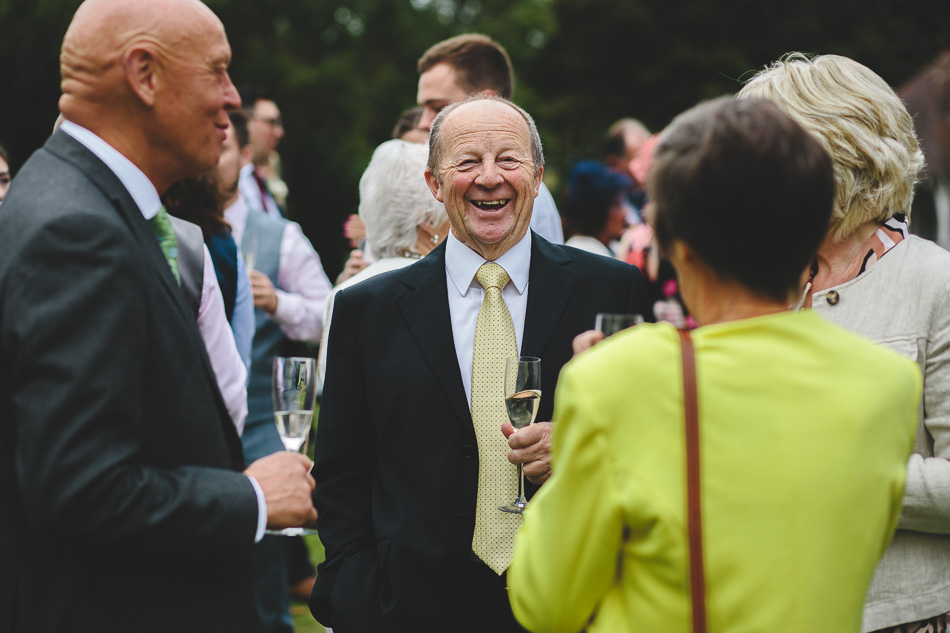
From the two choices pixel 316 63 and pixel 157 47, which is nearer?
pixel 157 47

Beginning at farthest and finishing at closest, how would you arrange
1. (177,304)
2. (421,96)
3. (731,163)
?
(421,96), (177,304), (731,163)

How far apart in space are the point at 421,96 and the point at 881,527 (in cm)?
418

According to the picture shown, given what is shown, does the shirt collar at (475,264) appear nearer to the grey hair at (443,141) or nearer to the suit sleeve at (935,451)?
the grey hair at (443,141)

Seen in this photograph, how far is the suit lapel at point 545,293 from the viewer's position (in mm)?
3209

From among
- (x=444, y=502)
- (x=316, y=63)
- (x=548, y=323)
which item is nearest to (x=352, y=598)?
(x=444, y=502)

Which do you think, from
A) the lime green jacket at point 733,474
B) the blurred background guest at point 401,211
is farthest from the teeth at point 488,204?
the lime green jacket at point 733,474

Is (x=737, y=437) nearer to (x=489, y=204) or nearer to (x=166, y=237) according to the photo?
(x=166, y=237)

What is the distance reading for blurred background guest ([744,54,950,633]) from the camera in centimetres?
270

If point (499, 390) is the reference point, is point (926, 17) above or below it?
above

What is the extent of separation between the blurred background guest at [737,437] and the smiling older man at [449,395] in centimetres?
98

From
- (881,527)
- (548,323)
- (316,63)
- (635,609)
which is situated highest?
(316,63)

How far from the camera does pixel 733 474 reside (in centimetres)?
184

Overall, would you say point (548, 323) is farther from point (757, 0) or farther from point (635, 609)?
point (757, 0)

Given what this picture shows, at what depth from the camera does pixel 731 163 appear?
1844 millimetres
